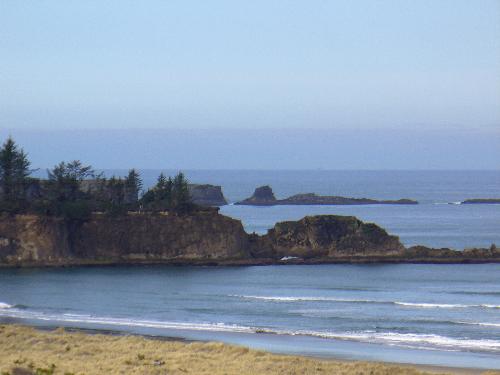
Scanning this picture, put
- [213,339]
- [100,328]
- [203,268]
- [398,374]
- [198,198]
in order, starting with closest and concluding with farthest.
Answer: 1. [398,374]
2. [213,339]
3. [100,328]
4. [203,268]
5. [198,198]

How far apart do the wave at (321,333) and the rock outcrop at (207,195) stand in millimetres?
85360

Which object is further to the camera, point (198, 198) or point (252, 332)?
point (198, 198)

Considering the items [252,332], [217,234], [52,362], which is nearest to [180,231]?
[217,234]

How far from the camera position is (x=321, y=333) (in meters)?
38.9

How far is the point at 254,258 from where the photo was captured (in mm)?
68750

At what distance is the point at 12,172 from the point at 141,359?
151 ft

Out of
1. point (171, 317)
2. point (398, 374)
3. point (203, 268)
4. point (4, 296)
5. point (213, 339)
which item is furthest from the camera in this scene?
point (203, 268)

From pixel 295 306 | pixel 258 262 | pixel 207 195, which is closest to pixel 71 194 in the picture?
pixel 258 262

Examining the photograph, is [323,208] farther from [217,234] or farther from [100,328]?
[100,328]

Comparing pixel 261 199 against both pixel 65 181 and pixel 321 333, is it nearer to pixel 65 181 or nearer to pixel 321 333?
pixel 65 181

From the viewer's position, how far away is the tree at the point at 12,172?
72750 millimetres

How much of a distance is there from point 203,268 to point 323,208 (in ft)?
233

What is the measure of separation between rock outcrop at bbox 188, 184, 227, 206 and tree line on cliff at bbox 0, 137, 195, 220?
5345 centimetres

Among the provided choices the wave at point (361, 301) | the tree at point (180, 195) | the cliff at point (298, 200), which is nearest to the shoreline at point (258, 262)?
the tree at point (180, 195)
